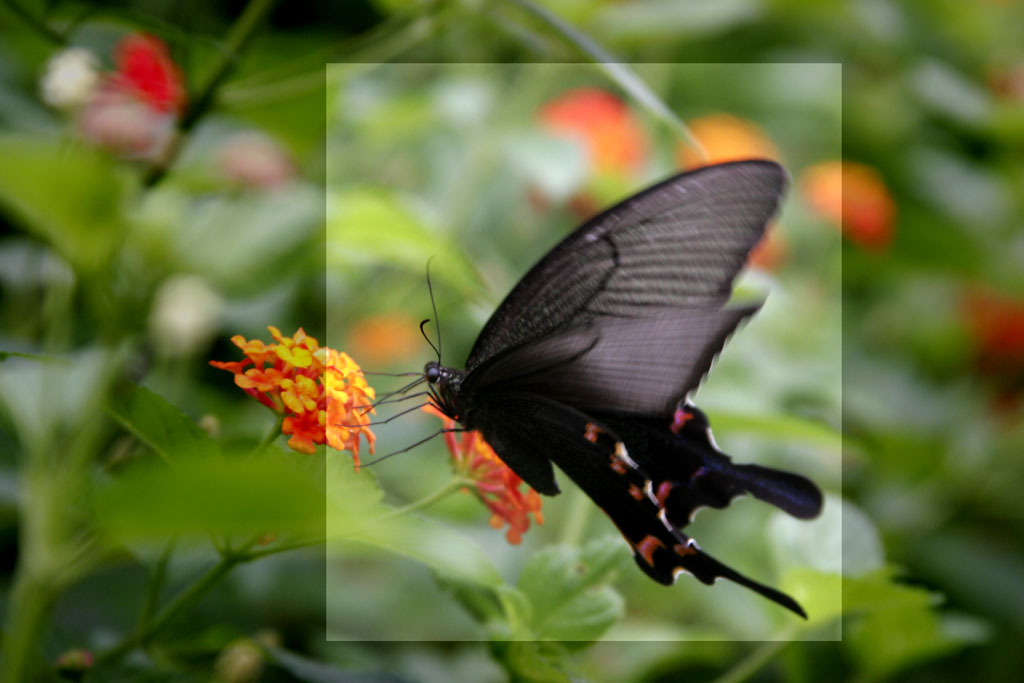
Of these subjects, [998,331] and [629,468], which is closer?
[629,468]

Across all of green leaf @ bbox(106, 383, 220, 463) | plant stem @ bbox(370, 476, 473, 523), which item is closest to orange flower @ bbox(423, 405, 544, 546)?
plant stem @ bbox(370, 476, 473, 523)

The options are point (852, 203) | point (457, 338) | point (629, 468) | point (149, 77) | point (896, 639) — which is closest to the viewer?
point (629, 468)

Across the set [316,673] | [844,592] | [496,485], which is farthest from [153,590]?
[844,592]

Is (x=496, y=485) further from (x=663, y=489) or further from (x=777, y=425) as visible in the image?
(x=777, y=425)

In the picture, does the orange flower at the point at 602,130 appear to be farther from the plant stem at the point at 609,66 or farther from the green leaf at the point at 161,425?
the green leaf at the point at 161,425

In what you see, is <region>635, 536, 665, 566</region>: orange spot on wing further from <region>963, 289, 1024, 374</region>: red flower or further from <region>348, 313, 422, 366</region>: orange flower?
<region>963, 289, 1024, 374</region>: red flower
